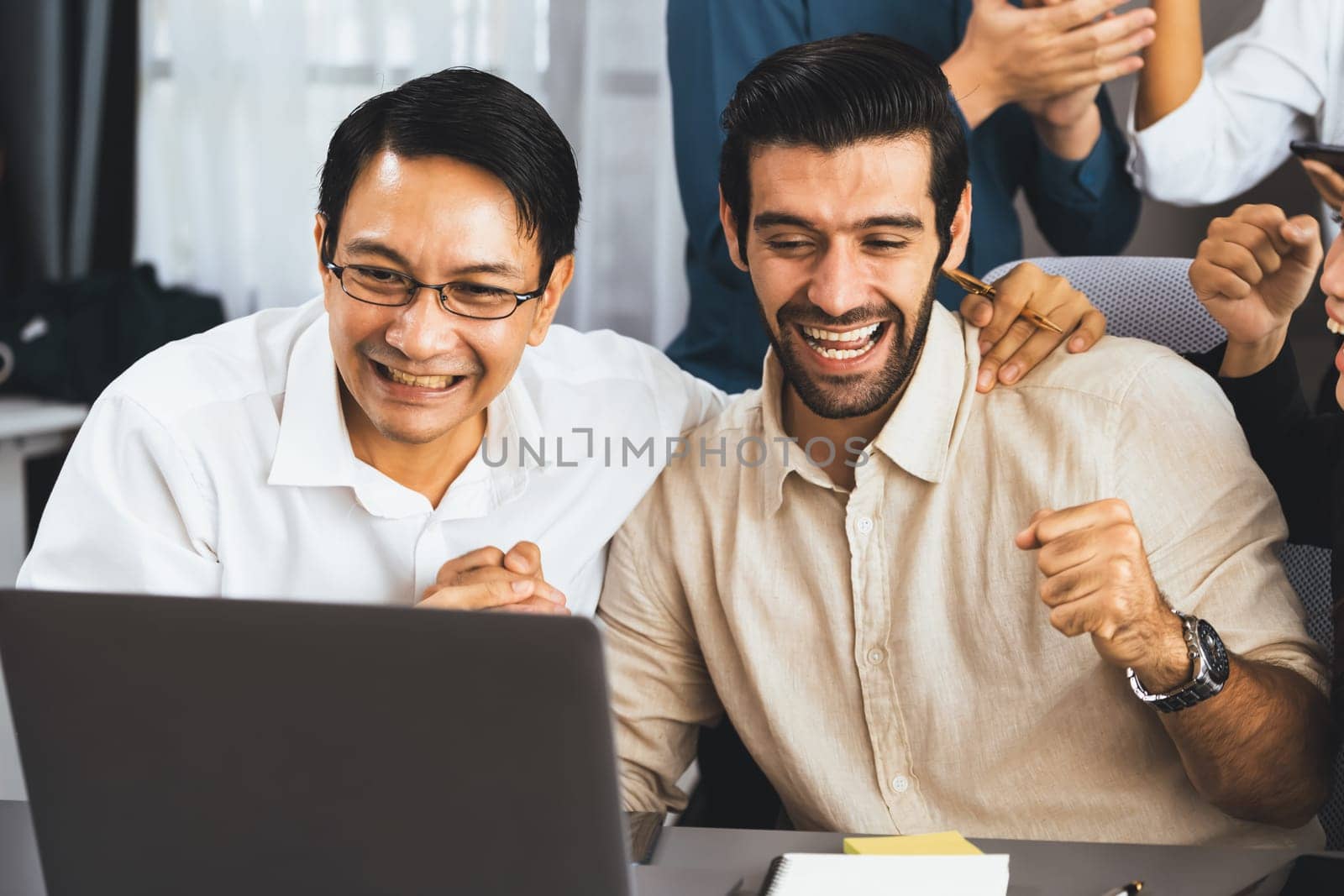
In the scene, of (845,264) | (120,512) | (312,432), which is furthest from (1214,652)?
(120,512)

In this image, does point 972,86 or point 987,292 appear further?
point 972,86

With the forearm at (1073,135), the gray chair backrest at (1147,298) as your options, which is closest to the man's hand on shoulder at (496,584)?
the gray chair backrest at (1147,298)

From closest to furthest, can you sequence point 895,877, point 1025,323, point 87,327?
point 895,877, point 1025,323, point 87,327

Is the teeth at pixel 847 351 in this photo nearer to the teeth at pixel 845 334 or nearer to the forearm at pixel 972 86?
the teeth at pixel 845 334

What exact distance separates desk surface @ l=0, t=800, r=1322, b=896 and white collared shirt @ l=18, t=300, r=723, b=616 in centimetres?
30

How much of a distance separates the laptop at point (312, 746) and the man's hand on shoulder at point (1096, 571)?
1.46ft

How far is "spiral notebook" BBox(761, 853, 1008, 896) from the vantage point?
2.82 feet

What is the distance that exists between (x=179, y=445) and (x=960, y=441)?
0.74 meters

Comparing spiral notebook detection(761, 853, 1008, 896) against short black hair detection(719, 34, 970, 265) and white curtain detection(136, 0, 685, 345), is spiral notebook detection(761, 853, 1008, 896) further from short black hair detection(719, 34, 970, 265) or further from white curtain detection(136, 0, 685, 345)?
white curtain detection(136, 0, 685, 345)

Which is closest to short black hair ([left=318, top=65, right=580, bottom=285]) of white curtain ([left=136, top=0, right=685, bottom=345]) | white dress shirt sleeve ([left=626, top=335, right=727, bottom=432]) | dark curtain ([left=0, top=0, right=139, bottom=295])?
white dress shirt sleeve ([left=626, top=335, right=727, bottom=432])

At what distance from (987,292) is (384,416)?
62 cm

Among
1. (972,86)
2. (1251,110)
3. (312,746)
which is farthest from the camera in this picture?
(1251,110)

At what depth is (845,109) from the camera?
125 centimetres

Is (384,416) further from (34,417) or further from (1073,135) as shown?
(34,417)
